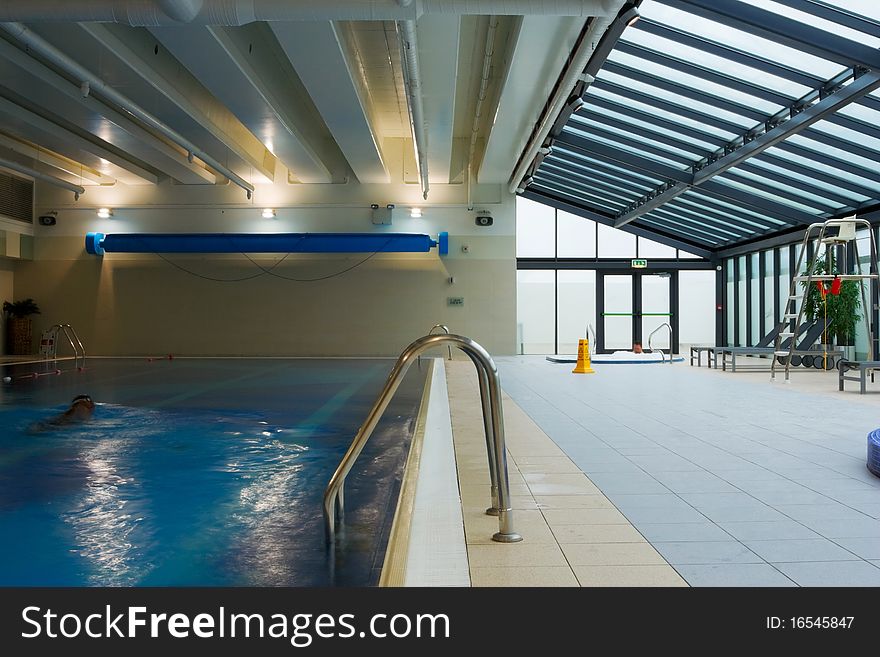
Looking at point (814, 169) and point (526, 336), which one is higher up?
point (814, 169)

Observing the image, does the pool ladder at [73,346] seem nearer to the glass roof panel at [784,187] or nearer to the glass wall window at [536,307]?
the glass wall window at [536,307]

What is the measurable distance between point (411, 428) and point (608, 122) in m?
7.15

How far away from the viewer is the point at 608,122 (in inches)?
453

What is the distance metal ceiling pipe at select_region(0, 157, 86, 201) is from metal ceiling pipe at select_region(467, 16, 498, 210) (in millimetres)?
7687

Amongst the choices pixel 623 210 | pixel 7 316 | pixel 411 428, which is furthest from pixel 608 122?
pixel 7 316

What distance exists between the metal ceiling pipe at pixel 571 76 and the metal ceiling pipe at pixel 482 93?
0.97m

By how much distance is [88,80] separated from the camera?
28.2ft

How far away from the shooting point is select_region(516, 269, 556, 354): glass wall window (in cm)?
1812

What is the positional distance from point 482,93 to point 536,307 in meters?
7.75

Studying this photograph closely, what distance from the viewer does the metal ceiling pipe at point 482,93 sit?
8.93 metres

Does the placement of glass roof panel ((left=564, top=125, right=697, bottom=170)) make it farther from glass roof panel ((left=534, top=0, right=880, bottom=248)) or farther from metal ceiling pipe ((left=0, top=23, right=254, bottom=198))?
metal ceiling pipe ((left=0, top=23, right=254, bottom=198))

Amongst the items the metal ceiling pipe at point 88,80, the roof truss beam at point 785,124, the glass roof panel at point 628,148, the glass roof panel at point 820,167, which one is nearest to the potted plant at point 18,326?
the metal ceiling pipe at point 88,80
